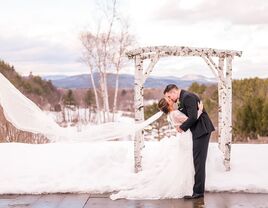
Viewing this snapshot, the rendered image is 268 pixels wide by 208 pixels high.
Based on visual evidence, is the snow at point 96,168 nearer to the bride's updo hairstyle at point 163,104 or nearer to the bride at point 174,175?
the bride at point 174,175

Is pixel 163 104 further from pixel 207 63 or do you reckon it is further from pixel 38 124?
pixel 38 124

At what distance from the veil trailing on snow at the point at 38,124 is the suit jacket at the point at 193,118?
759 mm

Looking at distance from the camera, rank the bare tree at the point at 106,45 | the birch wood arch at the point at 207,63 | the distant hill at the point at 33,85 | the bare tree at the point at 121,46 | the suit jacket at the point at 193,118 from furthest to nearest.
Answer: the bare tree at the point at 121,46, the bare tree at the point at 106,45, the distant hill at the point at 33,85, the birch wood arch at the point at 207,63, the suit jacket at the point at 193,118

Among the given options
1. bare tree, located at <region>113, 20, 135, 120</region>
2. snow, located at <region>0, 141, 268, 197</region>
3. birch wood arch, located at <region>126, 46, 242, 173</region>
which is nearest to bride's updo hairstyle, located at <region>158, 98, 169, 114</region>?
birch wood arch, located at <region>126, 46, 242, 173</region>

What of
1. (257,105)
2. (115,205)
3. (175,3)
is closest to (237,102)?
(257,105)

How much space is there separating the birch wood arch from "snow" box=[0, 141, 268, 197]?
27 cm

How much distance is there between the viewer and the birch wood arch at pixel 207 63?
691 cm

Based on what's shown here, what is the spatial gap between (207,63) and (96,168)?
204cm

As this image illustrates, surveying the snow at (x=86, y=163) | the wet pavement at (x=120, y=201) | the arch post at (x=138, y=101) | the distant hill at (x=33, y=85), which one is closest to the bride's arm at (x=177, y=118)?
the snow at (x=86, y=163)

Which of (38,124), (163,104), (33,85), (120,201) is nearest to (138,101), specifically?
(163,104)

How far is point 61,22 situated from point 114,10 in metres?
4.20

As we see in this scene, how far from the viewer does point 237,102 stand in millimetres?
25312

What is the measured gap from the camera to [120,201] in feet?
20.3

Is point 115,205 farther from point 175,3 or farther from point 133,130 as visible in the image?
point 175,3
